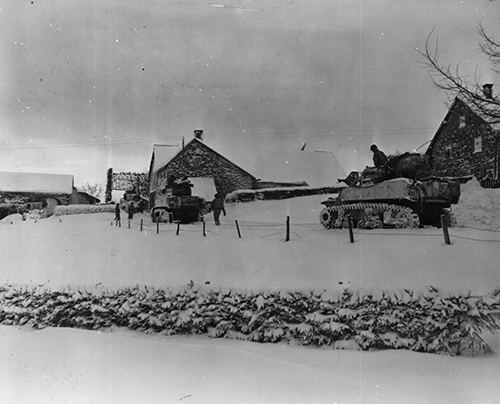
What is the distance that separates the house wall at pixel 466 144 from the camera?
14.2 ft

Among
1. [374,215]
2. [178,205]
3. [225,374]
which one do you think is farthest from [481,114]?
[225,374]

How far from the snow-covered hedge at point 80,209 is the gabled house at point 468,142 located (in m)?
3.33

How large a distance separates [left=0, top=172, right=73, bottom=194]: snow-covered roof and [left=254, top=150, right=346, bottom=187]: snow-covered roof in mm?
1939

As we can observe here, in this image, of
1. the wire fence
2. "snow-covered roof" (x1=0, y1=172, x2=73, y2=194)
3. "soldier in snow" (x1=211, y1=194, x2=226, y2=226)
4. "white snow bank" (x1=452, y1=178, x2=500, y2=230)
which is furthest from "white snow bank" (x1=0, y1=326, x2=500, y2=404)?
"snow-covered roof" (x1=0, y1=172, x2=73, y2=194)

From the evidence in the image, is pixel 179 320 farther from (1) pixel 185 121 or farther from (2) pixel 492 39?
(2) pixel 492 39

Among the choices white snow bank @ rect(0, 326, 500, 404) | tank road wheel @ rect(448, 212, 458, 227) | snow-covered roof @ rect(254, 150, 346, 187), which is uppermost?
snow-covered roof @ rect(254, 150, 346, 187)

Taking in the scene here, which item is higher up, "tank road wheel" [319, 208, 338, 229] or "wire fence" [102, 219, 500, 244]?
"tank road wheel" [319, 208, 338, 229]

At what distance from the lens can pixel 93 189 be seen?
460 cm

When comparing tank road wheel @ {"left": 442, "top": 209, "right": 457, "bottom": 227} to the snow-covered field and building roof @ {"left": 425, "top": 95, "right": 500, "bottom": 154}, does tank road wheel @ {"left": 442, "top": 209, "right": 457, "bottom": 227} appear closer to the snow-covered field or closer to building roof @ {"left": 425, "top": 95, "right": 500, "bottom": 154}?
the snow-covered field

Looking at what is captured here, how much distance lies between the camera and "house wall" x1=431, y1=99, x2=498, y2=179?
4340 millimetres

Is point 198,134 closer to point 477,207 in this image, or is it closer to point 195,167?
point 195,167

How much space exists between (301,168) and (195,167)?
112 centimetres

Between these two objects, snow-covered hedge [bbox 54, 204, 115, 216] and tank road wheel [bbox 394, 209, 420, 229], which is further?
tank road wheel [bbox 394, 209, 420, 229]

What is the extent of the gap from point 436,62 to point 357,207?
1726mm
